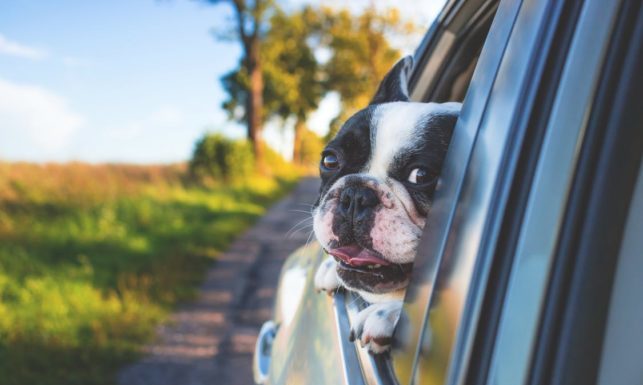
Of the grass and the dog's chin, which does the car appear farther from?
the grass

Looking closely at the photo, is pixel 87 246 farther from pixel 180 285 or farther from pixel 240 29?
pixel 240 29

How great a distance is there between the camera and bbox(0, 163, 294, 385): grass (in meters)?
4.36

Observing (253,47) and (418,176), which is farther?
(253,47)

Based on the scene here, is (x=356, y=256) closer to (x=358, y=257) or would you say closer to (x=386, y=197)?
(x=358, y=257)

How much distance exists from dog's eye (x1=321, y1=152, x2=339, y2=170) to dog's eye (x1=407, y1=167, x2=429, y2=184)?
0.35 m

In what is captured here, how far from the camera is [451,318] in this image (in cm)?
89

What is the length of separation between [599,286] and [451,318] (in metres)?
0.22

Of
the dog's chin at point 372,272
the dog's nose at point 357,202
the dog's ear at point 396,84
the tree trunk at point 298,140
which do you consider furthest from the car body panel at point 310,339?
the tree trunk at point 298,140

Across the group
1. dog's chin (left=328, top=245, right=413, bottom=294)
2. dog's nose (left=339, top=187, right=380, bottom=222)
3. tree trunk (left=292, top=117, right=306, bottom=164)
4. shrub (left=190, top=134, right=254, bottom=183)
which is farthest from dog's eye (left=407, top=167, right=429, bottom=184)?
tree trunk (left=292, top=117, right=306, bottom=164)

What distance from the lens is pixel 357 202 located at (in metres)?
1.53

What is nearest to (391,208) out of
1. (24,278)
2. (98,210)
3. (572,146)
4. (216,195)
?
(572,146)

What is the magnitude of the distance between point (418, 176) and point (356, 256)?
28 cm

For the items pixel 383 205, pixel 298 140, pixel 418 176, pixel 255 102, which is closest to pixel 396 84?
pixel 418 176

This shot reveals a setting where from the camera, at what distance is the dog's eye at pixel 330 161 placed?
1.86 meters
